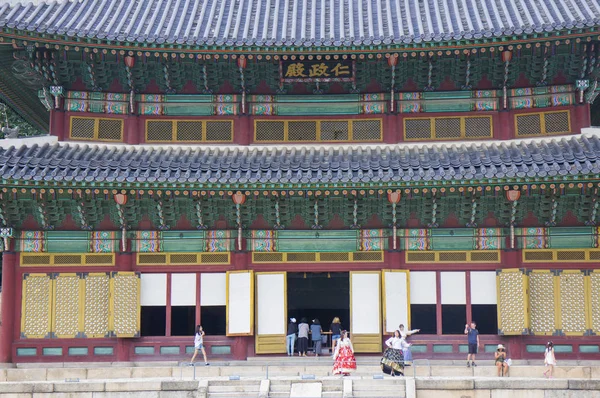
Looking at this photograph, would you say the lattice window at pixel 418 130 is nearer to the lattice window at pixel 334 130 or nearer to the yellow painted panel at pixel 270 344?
the lattice window at pixel 334 130

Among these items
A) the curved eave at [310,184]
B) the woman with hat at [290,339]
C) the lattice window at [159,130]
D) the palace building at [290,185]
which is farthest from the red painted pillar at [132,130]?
the woman with hat at [290,339]

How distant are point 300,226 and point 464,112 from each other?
615cm

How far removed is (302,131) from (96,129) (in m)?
6.35

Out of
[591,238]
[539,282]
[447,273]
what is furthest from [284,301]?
[591,238]

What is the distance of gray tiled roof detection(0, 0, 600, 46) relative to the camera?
23808 mm

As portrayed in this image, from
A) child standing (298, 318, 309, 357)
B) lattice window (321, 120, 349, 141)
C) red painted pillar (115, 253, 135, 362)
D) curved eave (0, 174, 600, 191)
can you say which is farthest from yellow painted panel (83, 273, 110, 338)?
lattice window (321, 120, 349, 141)

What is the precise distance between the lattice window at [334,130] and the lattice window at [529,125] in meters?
5.24

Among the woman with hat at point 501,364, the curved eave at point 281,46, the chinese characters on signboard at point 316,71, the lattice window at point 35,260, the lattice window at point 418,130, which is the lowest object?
the woman with hat at point 501,364

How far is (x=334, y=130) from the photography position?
26.1 m

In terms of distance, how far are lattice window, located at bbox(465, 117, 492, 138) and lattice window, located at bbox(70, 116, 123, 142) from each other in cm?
1067

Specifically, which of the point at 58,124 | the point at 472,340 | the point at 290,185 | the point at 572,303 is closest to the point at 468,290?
the point at 472,340

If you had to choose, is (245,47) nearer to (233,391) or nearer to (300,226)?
(300,226)

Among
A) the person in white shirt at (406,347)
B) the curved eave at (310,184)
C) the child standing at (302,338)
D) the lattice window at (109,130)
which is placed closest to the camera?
the curved eave at (310,184)

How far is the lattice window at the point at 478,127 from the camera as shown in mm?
25641
